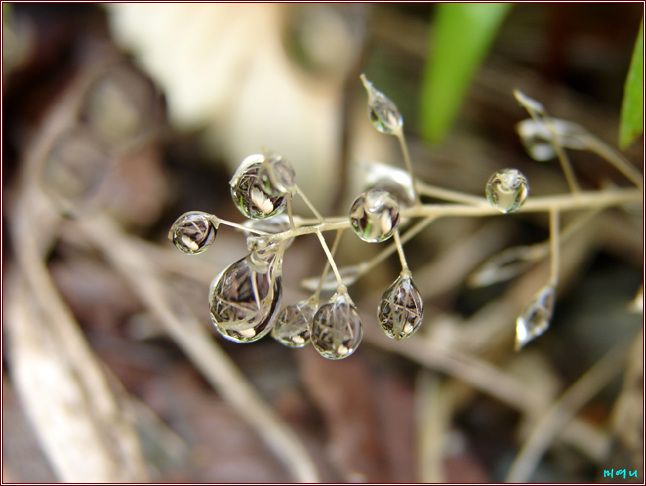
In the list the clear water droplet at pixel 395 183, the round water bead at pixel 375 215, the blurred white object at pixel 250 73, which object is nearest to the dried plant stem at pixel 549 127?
the clear water droplet at pixel 395 183

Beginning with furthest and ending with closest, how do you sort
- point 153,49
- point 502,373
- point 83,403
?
1. point 153,49
2. point 502,373
3. point 83,403

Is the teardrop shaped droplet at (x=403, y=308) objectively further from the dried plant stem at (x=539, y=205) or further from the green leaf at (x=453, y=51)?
the green leaf at (x=453, y=51)

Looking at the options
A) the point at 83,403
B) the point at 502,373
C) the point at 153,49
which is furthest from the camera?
the point at 153,49

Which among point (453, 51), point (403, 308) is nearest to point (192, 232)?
point (403, 308)

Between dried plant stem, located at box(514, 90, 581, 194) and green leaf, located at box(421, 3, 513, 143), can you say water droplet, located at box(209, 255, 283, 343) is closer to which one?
dried plant stem, located at box(514, 90, 581, 194)

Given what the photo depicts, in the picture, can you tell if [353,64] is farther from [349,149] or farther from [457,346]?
[457,346]

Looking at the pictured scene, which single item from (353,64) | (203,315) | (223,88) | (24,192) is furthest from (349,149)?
(24,192)

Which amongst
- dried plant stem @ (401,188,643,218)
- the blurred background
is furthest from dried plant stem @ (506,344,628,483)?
→ dried plant stem @ (401,188,643,218)
